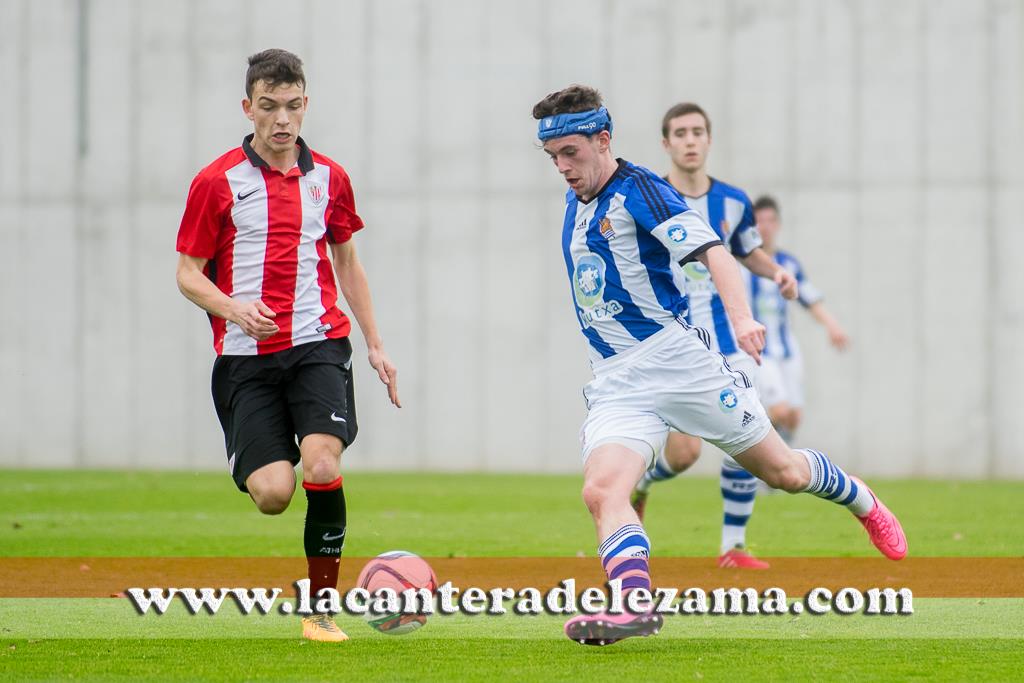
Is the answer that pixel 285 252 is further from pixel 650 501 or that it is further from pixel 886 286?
pixel 886 286

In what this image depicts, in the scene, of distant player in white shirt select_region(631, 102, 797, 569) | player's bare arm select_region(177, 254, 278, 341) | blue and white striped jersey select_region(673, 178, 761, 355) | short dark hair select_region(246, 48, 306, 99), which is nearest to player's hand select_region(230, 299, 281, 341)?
player's bare arm select_region(177, 254, 278, 341)

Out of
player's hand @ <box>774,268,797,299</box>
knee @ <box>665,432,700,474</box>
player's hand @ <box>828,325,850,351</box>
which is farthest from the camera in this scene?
player's hand @ <box>828,325,850,351</box>

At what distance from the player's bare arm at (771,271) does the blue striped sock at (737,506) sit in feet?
4.06

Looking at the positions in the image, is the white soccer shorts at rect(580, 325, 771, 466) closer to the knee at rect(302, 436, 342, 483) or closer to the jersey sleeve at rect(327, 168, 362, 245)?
the knee at rect(302, 436, 342, 483)

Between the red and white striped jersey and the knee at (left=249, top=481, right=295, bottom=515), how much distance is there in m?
0.60

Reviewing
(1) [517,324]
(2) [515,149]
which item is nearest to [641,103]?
(2) [515,149]

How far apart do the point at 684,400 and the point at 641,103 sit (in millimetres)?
12723

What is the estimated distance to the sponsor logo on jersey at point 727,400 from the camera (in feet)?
20.1

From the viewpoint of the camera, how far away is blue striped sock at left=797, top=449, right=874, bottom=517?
6.59 meters

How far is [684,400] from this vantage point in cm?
610

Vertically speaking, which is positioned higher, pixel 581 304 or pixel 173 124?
pixel 173 124

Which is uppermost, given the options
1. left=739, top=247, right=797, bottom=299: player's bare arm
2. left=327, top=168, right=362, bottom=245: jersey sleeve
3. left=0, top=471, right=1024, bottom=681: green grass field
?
left=327, top=168, right=362, bottom=245: jersey sleeve

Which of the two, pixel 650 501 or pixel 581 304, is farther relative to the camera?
pixel 650 501

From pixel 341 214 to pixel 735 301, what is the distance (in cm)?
195
